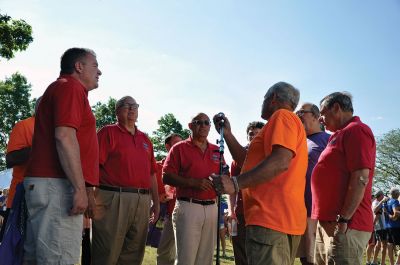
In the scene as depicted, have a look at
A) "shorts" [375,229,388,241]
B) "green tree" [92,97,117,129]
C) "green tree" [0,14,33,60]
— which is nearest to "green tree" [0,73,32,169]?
"green tree" [92,97,117,129]

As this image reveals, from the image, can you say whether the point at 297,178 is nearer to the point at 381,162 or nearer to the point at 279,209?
the point at 279,209

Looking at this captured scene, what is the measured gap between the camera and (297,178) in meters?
3.08

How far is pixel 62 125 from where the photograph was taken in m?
2.91

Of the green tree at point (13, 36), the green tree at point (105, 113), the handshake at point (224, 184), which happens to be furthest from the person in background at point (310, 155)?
the green tree at point (105, 113)

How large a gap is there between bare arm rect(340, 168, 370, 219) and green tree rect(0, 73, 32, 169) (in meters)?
46.3

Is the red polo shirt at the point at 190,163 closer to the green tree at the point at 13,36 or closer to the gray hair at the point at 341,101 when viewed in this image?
the gray hair at the point at 341,101

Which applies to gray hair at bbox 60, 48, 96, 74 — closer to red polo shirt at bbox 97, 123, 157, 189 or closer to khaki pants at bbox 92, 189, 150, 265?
red polo shirt at bbox 97, 123, 157, 189

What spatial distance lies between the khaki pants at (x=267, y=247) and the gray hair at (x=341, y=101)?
1.59 meters

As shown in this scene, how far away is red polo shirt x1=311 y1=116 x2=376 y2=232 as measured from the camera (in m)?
3.51

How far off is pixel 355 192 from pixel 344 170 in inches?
11.3

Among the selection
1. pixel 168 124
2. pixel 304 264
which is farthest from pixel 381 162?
pixel 304 264

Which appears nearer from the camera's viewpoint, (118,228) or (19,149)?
(19,149)

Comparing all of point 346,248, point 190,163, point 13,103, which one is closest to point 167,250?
point 190,163

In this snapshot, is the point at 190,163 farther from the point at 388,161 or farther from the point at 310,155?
the point at 388,161
